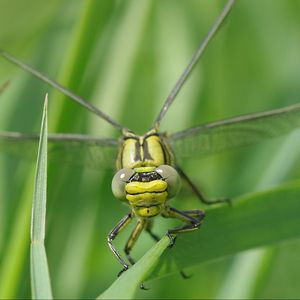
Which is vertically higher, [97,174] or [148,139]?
[148,139]

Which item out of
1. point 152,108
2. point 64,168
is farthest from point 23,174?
point 152,108

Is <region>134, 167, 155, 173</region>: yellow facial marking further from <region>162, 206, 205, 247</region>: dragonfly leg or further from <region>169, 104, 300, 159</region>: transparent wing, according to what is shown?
<region>169, 104, 300, 159</region>: transparent wing

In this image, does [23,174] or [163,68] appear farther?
[163,68]

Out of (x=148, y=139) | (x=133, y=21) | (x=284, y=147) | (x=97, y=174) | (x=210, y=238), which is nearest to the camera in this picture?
(x=210, y=238)

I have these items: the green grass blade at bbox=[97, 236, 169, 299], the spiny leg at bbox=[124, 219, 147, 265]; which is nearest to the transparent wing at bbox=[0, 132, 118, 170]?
the spiny leg at bbox=[124, 219, 147, 265]

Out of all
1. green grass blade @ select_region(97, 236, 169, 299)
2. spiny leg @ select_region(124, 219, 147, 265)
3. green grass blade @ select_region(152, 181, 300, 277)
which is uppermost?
green grass blade @ select_region(97, 236, 169, 299)

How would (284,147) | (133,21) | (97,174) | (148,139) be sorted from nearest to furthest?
(148,139), (284,147), (97,174), (133,21)

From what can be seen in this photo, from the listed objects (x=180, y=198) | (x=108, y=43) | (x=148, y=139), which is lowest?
(x=180, y=198)

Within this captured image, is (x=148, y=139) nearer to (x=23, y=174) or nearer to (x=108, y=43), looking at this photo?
(x=23, y=174)
